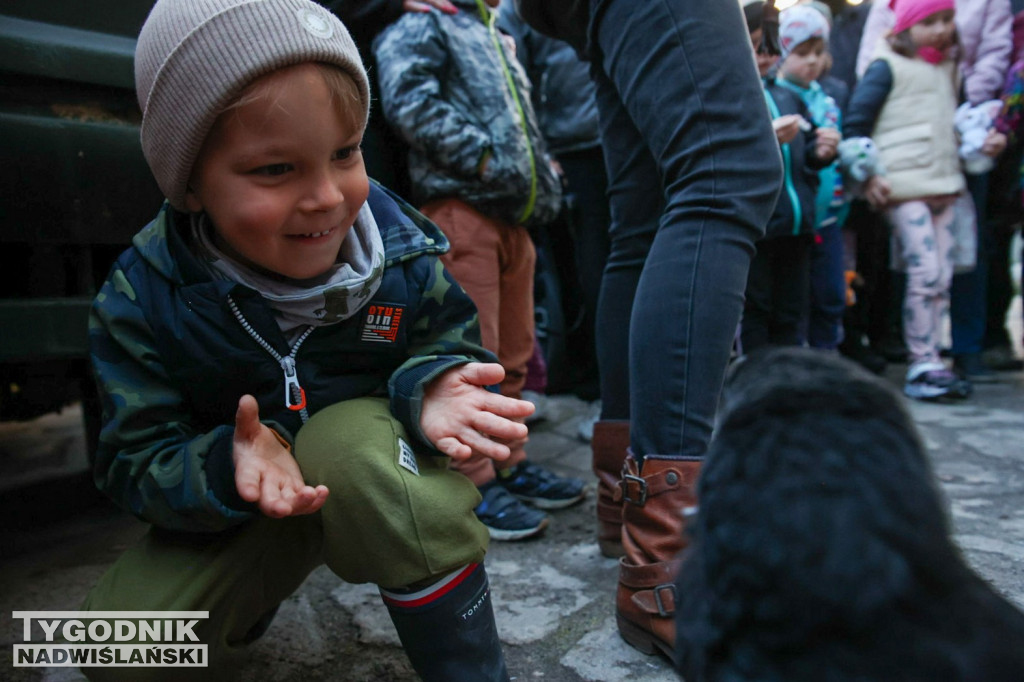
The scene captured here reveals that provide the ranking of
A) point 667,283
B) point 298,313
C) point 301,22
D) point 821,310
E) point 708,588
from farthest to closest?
point 821,310, point 667,283, point 298,313, point 301,22, point 708,588

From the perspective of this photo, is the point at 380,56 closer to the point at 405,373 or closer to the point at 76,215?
the point at 76,215

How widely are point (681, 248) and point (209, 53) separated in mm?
852

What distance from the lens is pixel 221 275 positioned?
127cm

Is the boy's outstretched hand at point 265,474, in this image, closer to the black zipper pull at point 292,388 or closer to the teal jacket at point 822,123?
the black zipper pull at point 292,388

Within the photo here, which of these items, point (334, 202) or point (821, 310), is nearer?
point (334, 202)

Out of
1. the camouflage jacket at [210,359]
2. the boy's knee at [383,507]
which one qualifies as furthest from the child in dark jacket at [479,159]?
the boy's knee at [383,507]

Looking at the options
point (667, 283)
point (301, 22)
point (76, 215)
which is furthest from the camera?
point (76, 215)

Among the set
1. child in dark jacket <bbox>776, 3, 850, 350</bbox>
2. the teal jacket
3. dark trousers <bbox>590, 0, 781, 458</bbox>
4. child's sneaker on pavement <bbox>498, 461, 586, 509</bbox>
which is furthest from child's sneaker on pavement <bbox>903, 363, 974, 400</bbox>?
dark trousers <bbox>590, 0, 781, 458</bbox>

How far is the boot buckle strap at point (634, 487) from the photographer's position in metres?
1.41

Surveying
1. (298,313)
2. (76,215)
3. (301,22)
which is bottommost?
(298,313)

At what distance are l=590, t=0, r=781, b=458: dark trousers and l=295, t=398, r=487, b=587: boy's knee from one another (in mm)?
427

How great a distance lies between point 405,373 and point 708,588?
729 millimetres

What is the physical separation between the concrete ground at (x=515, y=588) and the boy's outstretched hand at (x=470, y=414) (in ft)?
1.54

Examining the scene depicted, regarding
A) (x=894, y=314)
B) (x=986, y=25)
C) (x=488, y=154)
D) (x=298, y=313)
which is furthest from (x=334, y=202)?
(x=894, y=314)
